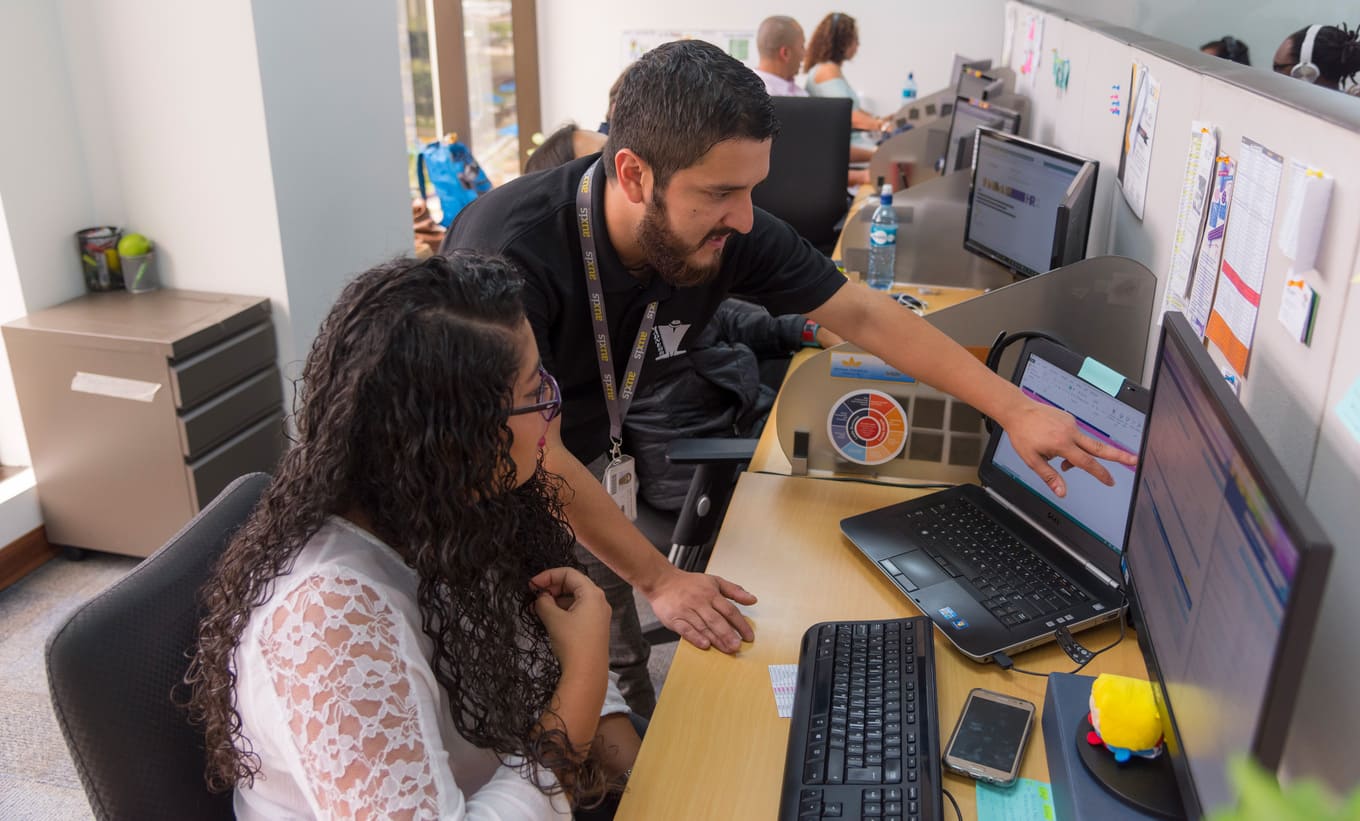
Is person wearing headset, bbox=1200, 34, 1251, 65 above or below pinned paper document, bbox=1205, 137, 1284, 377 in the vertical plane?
above

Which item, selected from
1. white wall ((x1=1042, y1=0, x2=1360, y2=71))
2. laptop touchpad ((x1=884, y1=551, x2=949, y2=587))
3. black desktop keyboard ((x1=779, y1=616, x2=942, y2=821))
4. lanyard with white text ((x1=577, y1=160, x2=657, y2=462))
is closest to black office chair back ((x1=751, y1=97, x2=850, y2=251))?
white wall ((x1=1042, y1=0, x2=1360, y2=71))

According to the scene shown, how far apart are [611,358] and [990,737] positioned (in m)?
0.80

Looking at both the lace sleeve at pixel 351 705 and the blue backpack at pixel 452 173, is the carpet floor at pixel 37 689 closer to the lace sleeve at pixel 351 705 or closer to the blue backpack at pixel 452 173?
the lace sleeve at pixel 351 705

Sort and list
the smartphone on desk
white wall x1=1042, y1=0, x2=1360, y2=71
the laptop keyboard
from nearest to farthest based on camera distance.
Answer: the smartphone on desk < the laptop keyboard < white wall x1=1042, y1=0, x2=1360, y2=71

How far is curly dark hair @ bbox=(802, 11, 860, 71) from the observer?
5250mm

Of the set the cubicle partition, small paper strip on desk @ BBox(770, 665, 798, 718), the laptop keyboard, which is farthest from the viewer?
the laptop keyboard

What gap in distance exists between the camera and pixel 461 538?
0.98 meters

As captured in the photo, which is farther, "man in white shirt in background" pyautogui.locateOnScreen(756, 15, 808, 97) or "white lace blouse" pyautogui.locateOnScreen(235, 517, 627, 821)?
"man in white shirt in background" pyautogui.locateOnScreen(756, 15, 808, 97)

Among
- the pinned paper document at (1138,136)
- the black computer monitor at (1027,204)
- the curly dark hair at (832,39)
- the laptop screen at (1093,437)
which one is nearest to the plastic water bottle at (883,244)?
the black computer monitor at (1027,204)

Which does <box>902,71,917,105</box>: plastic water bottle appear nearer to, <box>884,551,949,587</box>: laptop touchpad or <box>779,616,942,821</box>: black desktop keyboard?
<box>884,551,949,587</box>: laptop touchpad

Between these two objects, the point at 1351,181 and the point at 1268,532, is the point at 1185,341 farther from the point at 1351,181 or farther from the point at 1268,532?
the point at 1268,532

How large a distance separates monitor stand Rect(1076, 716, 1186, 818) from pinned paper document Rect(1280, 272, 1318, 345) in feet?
1.34

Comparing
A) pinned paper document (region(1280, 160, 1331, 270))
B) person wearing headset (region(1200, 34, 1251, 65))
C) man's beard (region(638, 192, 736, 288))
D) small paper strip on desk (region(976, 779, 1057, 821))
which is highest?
person wearing headset (region(1200, 34, 1251, 65))

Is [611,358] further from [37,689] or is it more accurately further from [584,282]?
[37,689]
